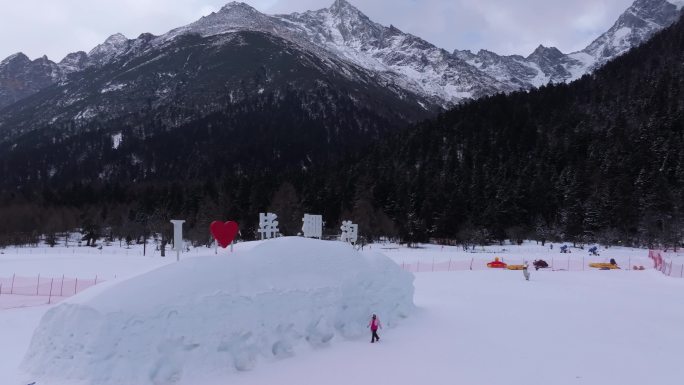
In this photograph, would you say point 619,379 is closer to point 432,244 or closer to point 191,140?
point 432,244

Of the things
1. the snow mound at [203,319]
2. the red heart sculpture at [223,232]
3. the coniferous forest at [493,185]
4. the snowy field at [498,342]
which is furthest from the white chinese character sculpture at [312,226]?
the coniferous forest at [493,185]

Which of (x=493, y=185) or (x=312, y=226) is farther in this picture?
(x=493, y=185)

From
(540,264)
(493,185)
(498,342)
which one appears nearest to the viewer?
(498,342)

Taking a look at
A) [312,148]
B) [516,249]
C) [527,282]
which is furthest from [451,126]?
[527,282]

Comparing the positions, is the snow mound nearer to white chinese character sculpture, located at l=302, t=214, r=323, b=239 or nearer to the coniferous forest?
white chinese character sculpture, located at l=302, t=214, r=323, b=239

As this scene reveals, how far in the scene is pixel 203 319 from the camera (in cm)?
1378

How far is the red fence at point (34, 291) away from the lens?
2591 centimetres

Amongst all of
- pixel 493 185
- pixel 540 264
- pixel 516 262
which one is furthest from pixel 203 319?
pixel 493 185

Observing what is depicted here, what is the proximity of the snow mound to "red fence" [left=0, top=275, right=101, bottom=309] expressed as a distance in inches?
600

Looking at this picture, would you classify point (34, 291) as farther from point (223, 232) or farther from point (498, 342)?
point (498, 342)

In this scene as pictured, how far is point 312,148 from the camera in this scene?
193 metres

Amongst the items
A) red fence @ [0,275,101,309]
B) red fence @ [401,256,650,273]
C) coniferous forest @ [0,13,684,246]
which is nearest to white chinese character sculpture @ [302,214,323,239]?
red fence @ [0,275,101,309]

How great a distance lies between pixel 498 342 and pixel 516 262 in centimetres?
3855

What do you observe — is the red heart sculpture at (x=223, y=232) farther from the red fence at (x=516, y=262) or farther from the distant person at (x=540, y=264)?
the distant person at (x=540, y=264)
